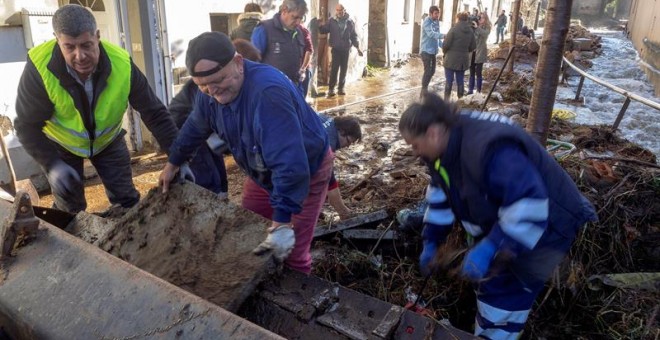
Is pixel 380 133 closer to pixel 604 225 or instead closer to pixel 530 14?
pixel 604 225

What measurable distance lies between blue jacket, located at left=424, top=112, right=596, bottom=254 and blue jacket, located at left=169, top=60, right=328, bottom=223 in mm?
599

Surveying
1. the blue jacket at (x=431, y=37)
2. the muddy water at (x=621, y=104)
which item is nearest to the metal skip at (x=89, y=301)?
the muddy water at (x=621, y=104)

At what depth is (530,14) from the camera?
31.5m

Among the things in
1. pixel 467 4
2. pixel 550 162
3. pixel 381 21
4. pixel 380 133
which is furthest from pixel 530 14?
pixel 550 162

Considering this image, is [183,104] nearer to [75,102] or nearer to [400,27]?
[75,102]

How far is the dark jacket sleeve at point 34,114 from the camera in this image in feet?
8.52

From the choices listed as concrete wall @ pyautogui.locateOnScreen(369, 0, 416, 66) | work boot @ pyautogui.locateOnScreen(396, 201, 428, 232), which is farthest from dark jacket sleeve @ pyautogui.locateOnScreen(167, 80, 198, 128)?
concrete wall @ pyautogui.locateOnScreen(369, 0, 416, 66)

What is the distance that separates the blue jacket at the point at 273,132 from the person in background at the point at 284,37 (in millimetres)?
3603

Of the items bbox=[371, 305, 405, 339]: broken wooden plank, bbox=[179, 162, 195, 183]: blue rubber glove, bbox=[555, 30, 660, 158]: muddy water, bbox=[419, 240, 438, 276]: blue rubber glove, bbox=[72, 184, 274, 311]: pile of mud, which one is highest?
bbox=[179, 162, 195, 183]: blue rubber glove

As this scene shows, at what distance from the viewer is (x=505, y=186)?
5.84 feet

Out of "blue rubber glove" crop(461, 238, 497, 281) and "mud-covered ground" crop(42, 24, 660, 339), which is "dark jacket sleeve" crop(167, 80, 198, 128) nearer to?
"mud-covered ground" crop(42, 24, 660, 339)

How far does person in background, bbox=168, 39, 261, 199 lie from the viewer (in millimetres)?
3328

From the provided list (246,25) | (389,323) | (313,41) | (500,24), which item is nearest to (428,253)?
(389,323)

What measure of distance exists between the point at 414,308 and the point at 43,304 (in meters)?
1.52
